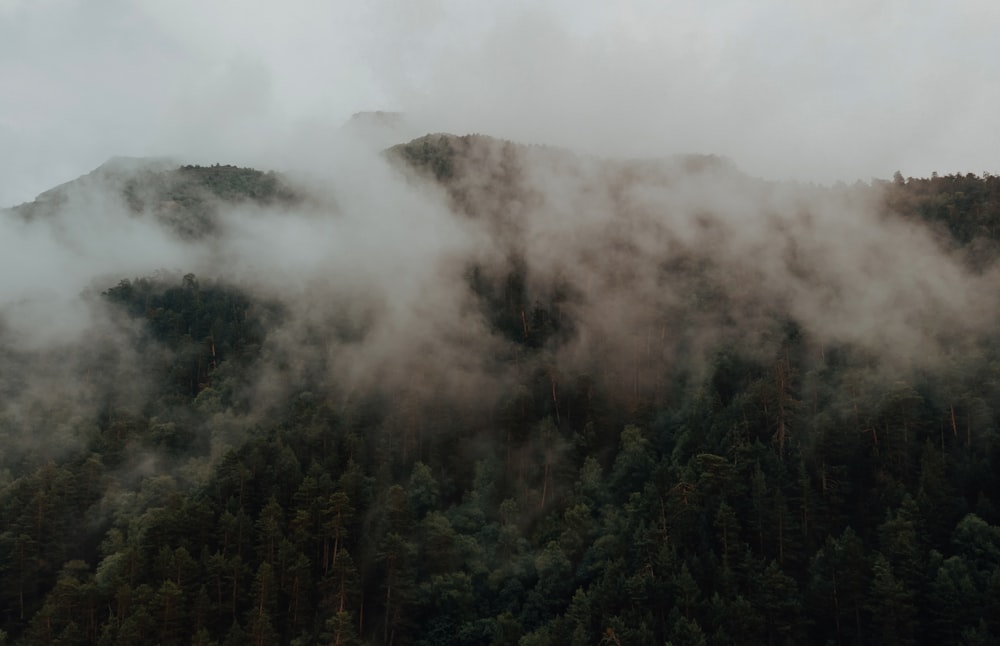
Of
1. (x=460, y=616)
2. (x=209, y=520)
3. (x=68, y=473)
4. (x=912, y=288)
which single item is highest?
(x=912, y=288)

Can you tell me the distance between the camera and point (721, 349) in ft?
414

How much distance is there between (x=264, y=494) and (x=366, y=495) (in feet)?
49.9

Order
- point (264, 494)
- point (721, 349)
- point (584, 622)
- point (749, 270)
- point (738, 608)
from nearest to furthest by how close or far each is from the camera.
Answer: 1. point (738, 608)
2. point (584, 622)
3. point (264, 494)
4. point (721, 349)
5. point (749, 270)

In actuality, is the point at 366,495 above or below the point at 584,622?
above

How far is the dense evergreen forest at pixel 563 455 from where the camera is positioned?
7725 centimetres

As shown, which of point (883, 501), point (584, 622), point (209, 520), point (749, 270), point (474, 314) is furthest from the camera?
point (474, 314)

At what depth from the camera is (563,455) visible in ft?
374

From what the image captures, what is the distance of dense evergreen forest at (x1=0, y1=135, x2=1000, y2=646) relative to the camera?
77.2 m

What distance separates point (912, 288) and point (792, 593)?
76.9 metres

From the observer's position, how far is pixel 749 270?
15212 cm

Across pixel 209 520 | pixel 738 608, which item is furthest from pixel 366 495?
pixel 738 608

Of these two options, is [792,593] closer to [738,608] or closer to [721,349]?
[738,608]

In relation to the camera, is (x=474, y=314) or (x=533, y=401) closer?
(x=533, y=401)

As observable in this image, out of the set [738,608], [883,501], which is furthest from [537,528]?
[883,501]
